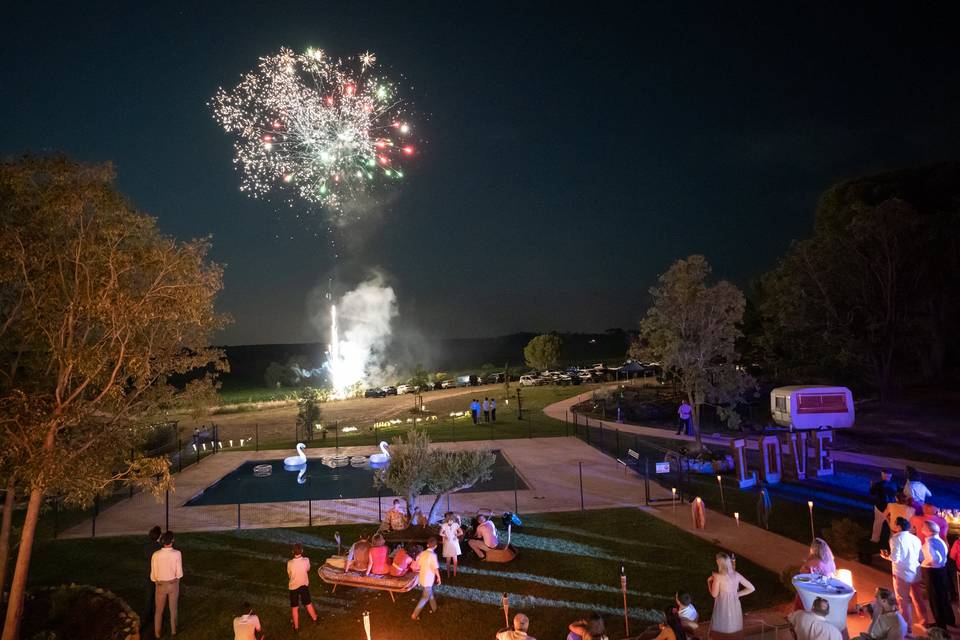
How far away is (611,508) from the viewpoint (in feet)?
58.0

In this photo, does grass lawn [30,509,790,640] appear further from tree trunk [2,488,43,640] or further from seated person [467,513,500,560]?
tree trunk [2,488,43,640]

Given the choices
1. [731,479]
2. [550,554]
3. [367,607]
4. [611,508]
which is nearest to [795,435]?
[731,479]

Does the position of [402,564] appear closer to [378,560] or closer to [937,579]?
[378,560]

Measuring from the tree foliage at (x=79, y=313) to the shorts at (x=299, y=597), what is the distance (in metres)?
3.14

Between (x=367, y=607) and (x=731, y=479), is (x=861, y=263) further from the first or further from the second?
(x=367, y=607)

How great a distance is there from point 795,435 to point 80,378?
20566mm

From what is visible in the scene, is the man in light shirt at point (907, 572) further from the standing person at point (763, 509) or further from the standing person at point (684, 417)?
the standing person at point (684, 417)

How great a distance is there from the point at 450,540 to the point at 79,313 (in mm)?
8237

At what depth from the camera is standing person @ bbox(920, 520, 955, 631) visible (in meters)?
8.81

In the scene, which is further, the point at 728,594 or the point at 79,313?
the point at 79,313

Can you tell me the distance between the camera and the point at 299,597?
10.6 metres

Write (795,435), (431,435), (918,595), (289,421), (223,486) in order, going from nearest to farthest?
1. (918,595)
2. (795,435)
3. (223,486)
4. (431,435)
5. (289,421)

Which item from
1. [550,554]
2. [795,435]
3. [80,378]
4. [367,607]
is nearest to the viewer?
[367,607]

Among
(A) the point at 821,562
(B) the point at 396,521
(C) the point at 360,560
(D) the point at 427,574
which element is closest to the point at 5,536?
(C) the point at 360,560
